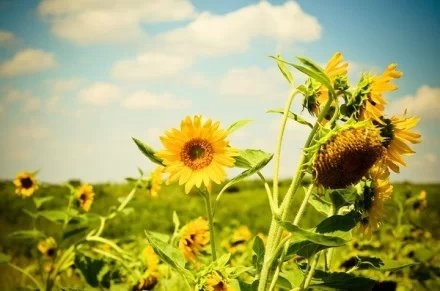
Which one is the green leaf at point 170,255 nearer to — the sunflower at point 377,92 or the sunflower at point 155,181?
the sunflower at point 377,92

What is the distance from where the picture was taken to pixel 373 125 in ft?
2.72

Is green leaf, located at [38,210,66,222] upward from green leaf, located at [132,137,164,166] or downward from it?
downward

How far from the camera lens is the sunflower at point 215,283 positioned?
3.13 ft

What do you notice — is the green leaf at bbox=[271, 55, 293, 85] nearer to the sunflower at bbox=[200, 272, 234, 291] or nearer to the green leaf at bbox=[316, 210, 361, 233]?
the green leaf at bbox=[316, 210, 361, 233]

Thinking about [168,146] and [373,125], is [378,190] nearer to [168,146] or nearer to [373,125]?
[373,125]

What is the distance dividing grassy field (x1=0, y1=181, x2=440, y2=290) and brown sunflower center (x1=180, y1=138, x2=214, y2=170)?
4.54ft

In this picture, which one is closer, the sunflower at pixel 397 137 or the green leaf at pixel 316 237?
the green leaf at pixel 316 237

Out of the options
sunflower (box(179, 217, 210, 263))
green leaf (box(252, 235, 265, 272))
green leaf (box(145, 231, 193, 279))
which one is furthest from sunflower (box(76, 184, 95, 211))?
green leaf (box(252, 235, 265, 272))

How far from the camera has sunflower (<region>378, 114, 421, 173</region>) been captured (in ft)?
2.90

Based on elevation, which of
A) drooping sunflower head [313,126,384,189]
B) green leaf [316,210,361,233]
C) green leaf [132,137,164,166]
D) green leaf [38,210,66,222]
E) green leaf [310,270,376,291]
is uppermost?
drooping sunflower head [313,126,384,189]

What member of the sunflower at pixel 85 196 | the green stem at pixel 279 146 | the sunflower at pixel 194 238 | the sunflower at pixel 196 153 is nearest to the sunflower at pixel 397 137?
the green stem at pixel 279 146

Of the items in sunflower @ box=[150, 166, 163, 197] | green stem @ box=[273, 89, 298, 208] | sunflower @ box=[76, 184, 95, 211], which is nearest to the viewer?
green stem @ box=[273, 89, 298, 208]

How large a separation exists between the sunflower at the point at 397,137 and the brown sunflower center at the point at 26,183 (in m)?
2.27

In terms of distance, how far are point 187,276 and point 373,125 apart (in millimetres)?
470
